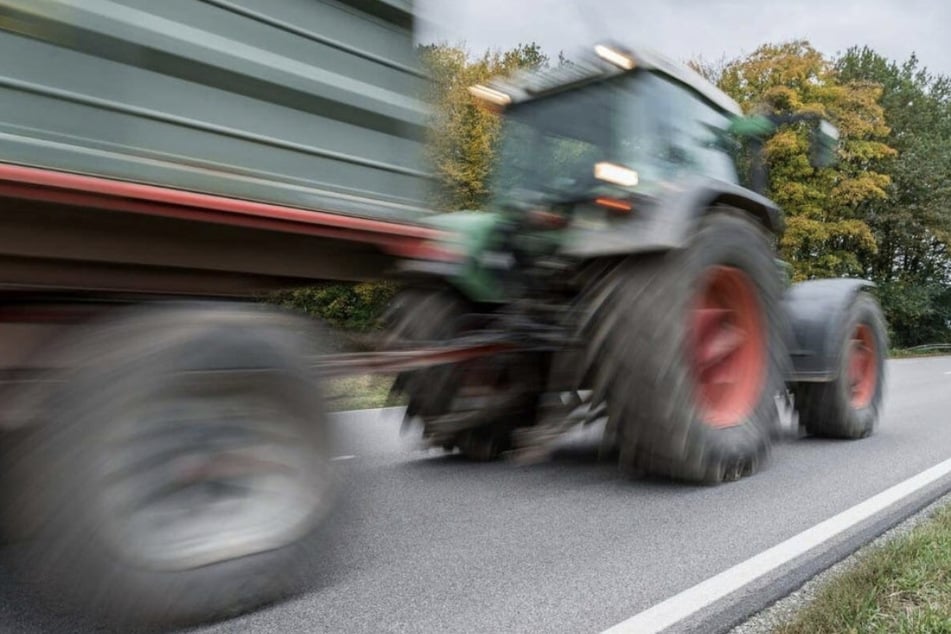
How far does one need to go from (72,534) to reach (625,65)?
3.66m

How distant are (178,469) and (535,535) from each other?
70.6 inches

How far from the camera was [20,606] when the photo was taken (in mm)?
2723

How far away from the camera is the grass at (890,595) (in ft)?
8.47

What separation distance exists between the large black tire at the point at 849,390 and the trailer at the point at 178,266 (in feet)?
13.8

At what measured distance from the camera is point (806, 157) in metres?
26.5

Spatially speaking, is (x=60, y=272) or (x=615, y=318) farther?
(x=615, y=318)

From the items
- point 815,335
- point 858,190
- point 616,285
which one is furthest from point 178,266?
point 858,190

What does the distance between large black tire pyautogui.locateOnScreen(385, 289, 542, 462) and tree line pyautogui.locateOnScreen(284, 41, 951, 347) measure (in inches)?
726

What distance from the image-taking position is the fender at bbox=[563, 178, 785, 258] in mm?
4145

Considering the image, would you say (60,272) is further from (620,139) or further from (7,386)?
(620,139)

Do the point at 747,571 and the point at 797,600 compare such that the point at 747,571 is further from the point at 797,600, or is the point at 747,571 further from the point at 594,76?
the point at 594,76

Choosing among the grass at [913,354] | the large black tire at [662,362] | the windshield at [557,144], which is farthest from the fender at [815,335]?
the grass at [913,354]

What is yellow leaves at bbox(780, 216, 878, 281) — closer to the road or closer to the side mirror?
the road

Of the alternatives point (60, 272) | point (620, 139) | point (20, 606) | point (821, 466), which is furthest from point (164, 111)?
point (821, 466)
